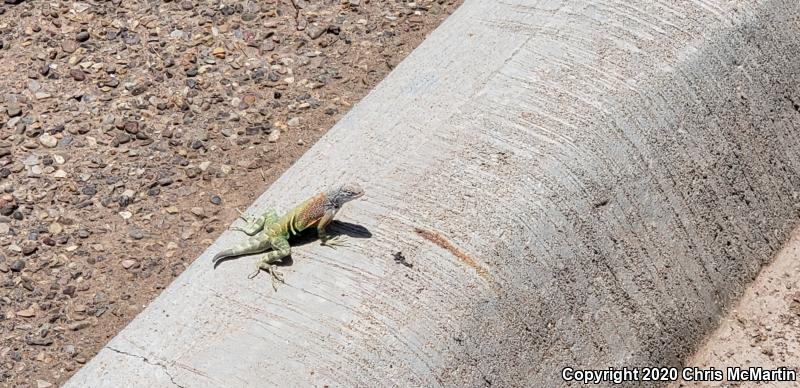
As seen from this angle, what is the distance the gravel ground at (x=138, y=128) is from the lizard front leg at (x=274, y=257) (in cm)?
127

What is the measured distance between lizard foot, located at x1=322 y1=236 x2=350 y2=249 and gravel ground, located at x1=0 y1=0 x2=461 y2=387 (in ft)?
4.52

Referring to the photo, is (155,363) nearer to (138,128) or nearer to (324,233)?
(324,233)

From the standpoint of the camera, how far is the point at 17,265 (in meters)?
5.03


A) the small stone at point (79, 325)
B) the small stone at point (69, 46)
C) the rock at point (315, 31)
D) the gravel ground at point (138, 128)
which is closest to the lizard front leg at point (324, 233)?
the gravel ground at point (138, 128)

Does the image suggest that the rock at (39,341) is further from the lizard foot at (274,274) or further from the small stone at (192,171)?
the lizard foot at (274,274)

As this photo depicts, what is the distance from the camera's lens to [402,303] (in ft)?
11.9

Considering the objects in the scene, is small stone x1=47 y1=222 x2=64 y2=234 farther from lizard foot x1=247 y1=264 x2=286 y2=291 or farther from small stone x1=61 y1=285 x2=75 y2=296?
lizard foot x1=247 y1=264 x2=286 y2=291

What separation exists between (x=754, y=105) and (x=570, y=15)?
1035 mm

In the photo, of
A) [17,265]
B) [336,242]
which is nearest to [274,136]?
[17,265]

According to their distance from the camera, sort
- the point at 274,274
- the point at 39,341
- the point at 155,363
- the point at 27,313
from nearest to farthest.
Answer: the point at 155,363, the point at 274,274, the point at 39,341, the point at 27,313

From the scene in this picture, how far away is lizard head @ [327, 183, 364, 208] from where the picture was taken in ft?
13.0

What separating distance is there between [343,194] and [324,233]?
181 mm

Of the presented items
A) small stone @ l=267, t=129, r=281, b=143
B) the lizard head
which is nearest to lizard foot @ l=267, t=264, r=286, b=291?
the lizard head

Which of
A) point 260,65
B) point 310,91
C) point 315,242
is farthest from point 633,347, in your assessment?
point 260,65
